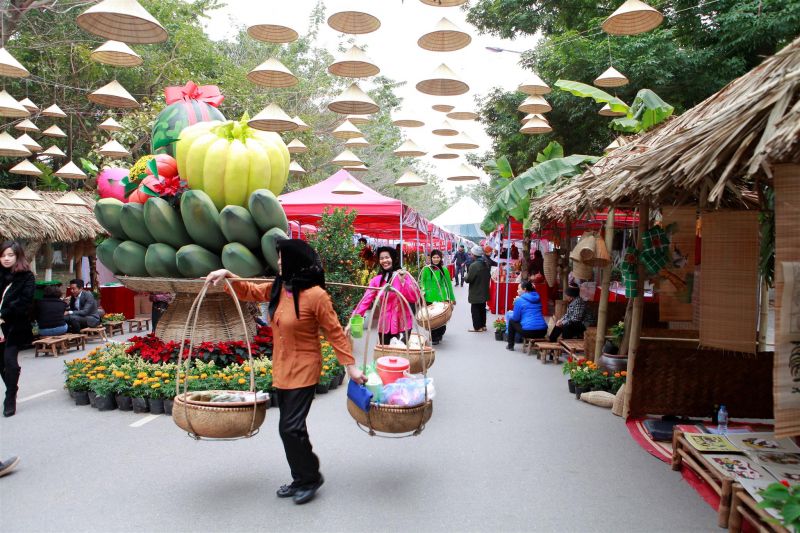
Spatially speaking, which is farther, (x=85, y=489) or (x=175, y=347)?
(x=175, y=347)

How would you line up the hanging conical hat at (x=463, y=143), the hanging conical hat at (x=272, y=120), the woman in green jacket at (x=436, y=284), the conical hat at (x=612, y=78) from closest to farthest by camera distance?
1. the conical hat at (x=612, y=78)
2. the hanging conical hat at (x=272, y=120)
3. the woman in green jacket at (x=436, y=284)
4. the hanging conical hat at (x=463, y=143)

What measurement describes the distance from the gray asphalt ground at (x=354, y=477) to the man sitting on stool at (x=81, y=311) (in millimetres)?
4687

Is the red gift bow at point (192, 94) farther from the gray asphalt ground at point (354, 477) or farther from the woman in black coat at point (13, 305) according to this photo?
the gray asphalt ground at point (354, 477)

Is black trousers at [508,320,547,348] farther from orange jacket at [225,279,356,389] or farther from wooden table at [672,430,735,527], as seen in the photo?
orange jacket at [225,279,356,389]

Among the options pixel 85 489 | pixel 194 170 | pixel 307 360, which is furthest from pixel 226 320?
pixel 307 360

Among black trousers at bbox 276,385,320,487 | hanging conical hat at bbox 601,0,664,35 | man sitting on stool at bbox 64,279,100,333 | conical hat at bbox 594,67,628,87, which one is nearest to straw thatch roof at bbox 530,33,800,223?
hanging conical hat at bbox 601,0,664,35

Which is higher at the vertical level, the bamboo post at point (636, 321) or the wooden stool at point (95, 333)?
the bamboo post at point (636, 321)

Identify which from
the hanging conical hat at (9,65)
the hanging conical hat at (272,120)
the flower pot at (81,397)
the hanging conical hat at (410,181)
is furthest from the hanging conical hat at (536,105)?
the flower pot at (81,397)

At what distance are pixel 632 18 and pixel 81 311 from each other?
11.1 metres

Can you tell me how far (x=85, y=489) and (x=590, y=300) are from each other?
8.91 metres

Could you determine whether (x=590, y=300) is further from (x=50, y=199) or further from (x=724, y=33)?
(x=50, y=199)

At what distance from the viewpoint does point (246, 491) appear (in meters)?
4.42

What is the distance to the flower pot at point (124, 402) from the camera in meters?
6.58

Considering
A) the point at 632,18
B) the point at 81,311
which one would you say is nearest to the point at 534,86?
the point at 632,18
